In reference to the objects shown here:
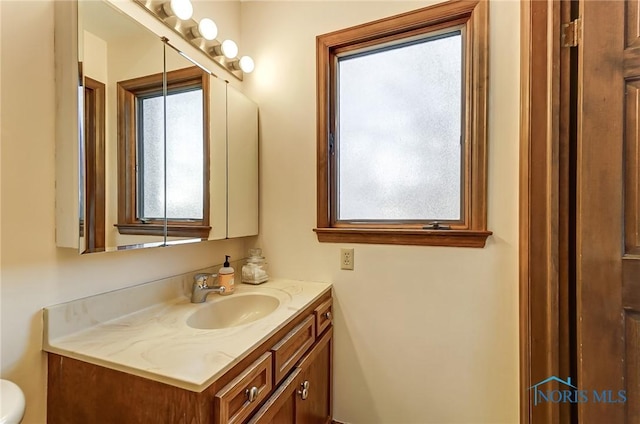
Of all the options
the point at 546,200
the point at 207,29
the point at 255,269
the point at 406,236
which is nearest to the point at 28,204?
the point at 255,269

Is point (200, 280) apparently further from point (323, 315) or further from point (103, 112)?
point (103, 112)

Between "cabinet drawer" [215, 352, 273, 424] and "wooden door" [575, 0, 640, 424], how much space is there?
1038 mm

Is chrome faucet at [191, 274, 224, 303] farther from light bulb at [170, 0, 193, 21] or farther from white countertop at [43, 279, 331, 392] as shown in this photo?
light bulb at [170, 0, 193, 21]

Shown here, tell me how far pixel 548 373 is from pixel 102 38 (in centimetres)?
193

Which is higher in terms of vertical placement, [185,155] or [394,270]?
[185,155]

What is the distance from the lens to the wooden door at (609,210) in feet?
2.97

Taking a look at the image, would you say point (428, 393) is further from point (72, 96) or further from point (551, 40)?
point (72, 96)

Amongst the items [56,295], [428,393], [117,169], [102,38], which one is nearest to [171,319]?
[56,295]

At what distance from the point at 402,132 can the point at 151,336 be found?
52.1 inches

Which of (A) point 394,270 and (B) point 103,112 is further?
(A) point 394,270

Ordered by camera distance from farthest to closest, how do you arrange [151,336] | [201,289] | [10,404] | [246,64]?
[246,64] < [201,289] < [151,336] < [10,404]

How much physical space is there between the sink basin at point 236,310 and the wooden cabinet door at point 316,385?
28 cm

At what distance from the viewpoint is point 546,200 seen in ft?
3.47

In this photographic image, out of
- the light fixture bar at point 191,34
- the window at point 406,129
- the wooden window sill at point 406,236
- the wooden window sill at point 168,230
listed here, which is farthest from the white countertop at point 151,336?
the light fixture bar at point 191,34
